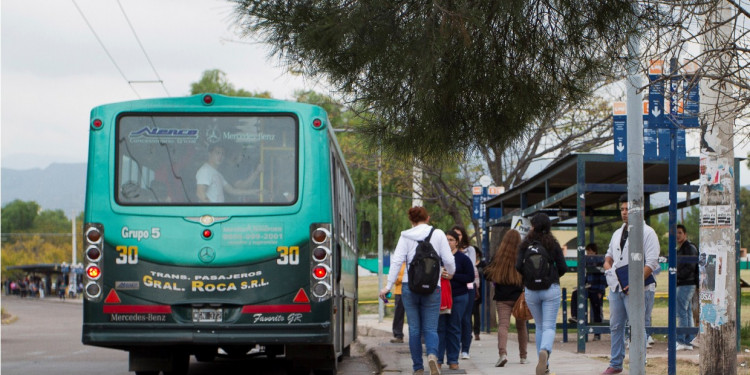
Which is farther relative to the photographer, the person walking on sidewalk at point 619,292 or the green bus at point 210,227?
the person walking on sidewalk at point 619,292

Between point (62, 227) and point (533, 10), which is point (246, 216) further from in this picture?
point (62, 227)

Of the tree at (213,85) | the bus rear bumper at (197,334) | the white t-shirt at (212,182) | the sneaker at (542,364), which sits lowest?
the sneaker at (542,364)

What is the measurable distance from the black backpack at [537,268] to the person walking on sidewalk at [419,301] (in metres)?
0.77

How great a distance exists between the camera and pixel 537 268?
10.3 meters

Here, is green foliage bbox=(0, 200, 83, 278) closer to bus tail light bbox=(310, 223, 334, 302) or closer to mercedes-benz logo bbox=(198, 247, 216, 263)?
mercedes-benz logo bbox=(198, 247, 216, 263)

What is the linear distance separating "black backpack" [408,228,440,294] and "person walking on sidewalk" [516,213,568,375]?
2.82 feet

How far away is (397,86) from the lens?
7324mm

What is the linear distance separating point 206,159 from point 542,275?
3.52 m

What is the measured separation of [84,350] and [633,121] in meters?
13.2

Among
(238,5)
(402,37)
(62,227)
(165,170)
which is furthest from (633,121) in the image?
(62,227)

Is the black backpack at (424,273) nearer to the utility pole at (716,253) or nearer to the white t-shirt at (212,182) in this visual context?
the white t-shirt at (212,182)

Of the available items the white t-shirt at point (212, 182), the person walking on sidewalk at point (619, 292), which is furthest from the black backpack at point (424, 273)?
the white t-shirt at point (212, 182)

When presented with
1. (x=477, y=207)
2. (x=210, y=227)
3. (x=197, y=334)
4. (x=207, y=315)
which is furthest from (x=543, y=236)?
(x=477, y=207)

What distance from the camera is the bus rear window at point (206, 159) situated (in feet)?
33.8
